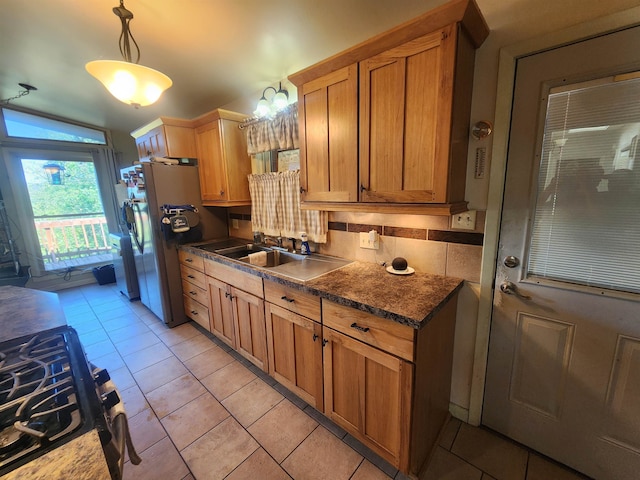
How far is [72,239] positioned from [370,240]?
5062 mm

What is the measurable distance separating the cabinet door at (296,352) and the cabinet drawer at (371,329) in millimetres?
147

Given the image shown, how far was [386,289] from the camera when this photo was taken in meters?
1.40

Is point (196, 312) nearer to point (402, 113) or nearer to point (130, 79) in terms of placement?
point (130, 79)

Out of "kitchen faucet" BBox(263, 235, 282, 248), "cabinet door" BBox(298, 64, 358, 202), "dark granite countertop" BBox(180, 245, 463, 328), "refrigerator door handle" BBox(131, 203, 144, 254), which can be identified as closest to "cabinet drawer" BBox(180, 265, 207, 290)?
"refrigerator door handle" BBox(131, 203, 144, 254)

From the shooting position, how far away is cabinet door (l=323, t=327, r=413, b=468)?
47.6 inches

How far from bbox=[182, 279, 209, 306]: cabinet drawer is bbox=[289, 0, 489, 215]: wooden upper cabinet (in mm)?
1665

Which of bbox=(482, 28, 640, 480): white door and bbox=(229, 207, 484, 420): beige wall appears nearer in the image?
bbox=(482, 28, 640, 480): white door

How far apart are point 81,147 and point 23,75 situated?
4.83ft

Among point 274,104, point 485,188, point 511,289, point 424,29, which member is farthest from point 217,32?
point 511,289

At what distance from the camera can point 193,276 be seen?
2650 millimetres

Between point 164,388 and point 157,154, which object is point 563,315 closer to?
point 164,388

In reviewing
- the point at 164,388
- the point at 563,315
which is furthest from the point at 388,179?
the point at 164,388

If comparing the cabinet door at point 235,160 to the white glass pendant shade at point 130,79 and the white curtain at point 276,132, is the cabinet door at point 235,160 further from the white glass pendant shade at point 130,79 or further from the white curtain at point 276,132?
the white glass pendant shade at point 130,79

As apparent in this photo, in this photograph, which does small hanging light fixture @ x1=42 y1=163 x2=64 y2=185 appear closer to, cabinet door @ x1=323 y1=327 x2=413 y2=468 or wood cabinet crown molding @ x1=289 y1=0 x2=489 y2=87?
wood cabinet crown molding @ x1=289 y1=0 x2=489 y2=87
